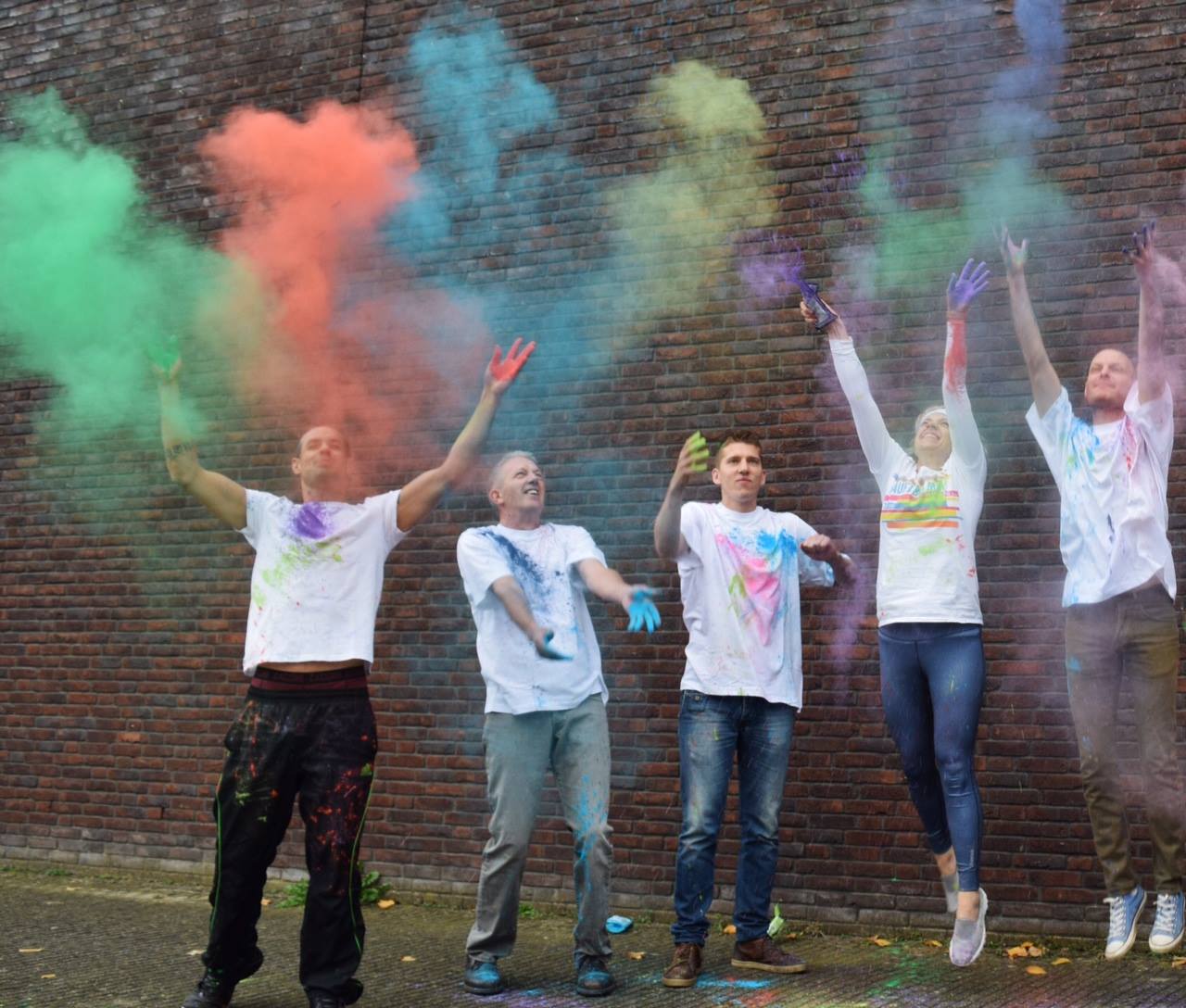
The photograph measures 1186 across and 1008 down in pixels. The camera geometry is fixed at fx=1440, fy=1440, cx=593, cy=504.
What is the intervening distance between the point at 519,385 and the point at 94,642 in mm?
3010

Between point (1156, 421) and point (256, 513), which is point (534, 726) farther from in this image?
point (1156, 421)

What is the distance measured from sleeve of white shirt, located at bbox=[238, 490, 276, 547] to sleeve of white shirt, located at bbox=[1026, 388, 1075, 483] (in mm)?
2721

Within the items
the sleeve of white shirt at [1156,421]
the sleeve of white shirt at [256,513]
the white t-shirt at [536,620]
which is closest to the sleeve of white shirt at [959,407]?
the sleeve of white shirt at [1156,421]

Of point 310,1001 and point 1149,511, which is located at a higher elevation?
point 1149,511

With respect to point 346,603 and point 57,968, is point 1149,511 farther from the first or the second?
point 57,968

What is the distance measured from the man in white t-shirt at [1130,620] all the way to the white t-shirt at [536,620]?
168cm

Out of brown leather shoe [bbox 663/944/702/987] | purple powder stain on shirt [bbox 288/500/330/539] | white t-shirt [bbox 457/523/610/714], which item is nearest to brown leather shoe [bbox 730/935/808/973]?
brown leather shoe [bbox 663/944/702/987]

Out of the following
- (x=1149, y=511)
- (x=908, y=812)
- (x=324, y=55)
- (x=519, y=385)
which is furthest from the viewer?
(x=324, y=55)

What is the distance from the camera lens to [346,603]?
469 centimetres

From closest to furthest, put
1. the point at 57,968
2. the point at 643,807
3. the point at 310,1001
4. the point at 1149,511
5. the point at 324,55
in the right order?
1. the point at 310,1001
2. the point at 1149,511
3. the point at 57,968
4. the point at 643,807
5. the point at 324,55

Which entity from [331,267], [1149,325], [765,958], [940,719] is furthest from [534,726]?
[331,267]

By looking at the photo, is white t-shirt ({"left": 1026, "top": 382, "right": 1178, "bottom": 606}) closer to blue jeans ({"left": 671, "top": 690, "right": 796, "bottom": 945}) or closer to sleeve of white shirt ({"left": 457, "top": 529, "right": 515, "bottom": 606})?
blue jeans ({"left": 671, "top": 690, "right": 796, "bottom": 945})

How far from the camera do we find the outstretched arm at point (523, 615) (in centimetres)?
482

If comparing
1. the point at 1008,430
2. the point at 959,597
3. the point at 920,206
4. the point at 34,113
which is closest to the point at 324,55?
the point at 34,113
